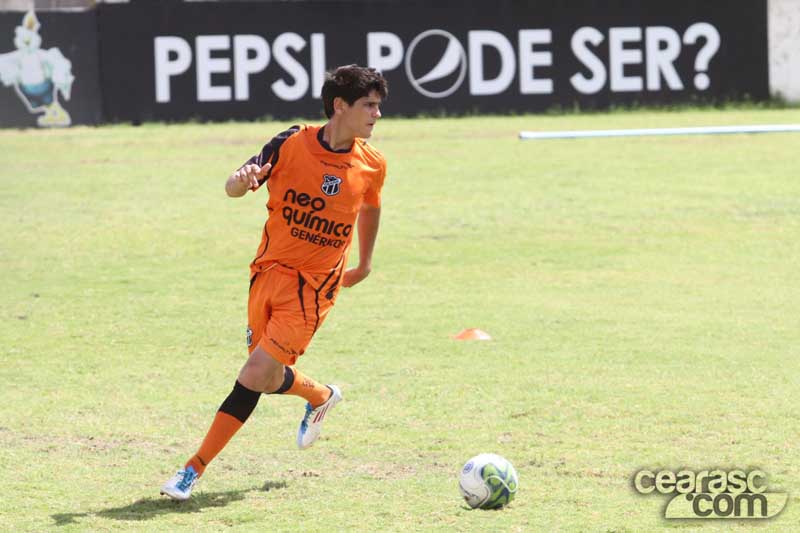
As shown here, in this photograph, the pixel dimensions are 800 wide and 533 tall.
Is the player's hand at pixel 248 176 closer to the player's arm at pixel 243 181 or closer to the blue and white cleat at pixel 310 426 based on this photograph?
the player's arm at pixel 243 181

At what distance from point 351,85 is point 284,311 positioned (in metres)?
1.31

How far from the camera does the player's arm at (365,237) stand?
7887mm

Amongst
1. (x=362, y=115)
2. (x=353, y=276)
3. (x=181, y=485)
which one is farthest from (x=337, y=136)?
(x=181, y=485)

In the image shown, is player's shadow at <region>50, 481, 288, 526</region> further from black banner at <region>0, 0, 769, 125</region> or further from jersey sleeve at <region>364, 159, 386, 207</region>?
black banner at <region>0, 0, 769, 125</region>

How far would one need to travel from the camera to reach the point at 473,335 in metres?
11.4

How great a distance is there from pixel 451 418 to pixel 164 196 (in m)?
12.3

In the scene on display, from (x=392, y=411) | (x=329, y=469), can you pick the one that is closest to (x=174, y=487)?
(x=329, y=469)

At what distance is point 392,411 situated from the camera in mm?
8977

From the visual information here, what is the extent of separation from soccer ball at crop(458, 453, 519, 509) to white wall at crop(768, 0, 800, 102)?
957 inches

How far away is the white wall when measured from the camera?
29281mm

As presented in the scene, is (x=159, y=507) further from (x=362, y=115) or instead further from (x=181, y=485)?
(x=362, y=115)

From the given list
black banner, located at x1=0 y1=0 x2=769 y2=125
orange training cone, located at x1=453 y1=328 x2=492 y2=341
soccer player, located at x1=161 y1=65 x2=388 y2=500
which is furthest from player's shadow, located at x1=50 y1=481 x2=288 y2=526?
black banner, located at x1=0 y1=0 x2=769 y2=125

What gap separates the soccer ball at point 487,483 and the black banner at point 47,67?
21.6 m

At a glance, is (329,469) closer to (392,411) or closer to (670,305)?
(392,411)
